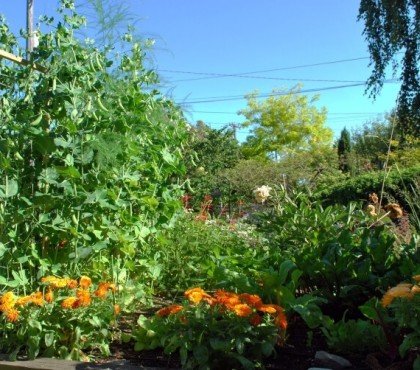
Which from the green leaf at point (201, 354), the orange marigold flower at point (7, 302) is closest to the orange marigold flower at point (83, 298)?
the orange marigold flower at point (7, 302)

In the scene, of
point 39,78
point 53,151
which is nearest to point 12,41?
point 39,78

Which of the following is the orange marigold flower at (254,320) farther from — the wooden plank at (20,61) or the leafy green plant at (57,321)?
the wooden plank at (20,61)

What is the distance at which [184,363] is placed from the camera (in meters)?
2.62

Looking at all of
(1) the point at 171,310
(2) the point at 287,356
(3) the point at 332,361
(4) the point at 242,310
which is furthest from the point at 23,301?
(3) the point at 332,361

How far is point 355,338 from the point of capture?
2742 millimetres

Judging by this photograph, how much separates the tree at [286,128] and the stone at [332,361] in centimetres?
2977

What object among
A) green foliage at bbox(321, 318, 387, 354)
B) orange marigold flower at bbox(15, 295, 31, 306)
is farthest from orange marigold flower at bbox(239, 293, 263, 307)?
orange marigold flower at bbox(15, 295, 31, 306)

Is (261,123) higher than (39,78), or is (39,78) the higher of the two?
(261,123)

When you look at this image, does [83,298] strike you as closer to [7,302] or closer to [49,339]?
[49,339]

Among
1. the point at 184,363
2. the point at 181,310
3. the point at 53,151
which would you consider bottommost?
the point at 184,363

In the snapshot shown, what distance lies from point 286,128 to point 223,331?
101 feet

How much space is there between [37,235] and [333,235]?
2.09 m

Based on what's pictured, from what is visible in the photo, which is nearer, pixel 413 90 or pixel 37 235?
Answer: pixel 37 235

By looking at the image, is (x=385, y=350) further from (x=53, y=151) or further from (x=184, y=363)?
(x=53, y=151)
